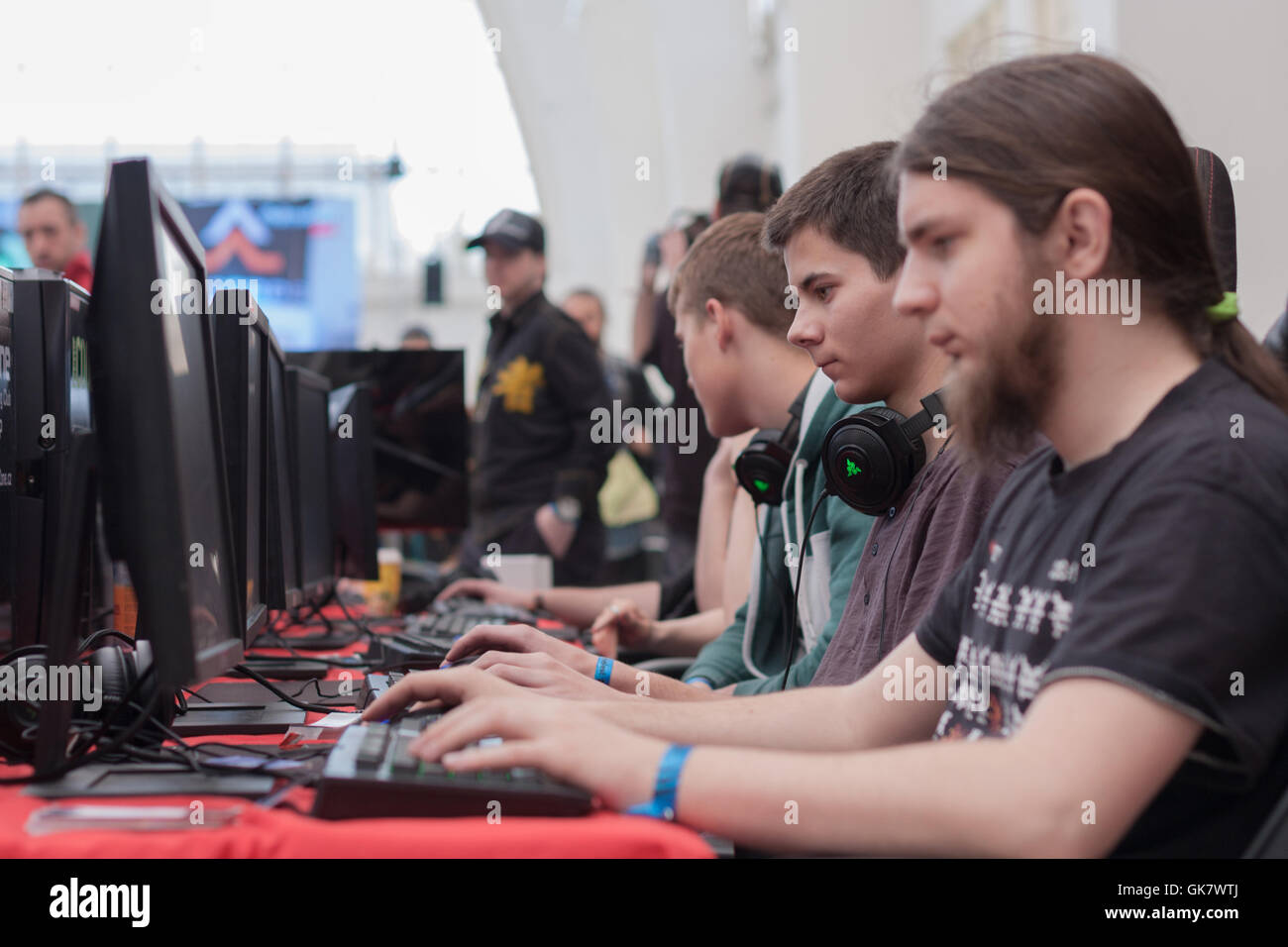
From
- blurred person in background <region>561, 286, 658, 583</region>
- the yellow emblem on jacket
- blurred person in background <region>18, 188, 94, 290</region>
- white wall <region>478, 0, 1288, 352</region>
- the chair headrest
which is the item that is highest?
white wall <region>478, 0, 1288, 352</region>

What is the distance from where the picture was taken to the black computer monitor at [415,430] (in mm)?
2971

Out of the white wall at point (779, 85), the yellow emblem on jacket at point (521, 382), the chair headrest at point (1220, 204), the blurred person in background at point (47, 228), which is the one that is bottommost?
the yellow emblem on jacket at point (521, 382)

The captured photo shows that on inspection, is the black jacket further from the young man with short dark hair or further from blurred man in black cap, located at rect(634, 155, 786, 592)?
the young man with short dark hair

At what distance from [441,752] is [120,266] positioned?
48 centimetres

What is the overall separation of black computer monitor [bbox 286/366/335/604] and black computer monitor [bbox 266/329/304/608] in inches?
1.4

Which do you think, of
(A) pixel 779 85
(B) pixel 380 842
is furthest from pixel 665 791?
(A) pixel 779 85

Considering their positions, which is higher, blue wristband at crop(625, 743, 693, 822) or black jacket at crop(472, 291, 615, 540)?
black jacket at crop(472, 291, 615, 540)

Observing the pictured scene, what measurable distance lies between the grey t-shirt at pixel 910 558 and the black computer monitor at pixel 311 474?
3.17 ft

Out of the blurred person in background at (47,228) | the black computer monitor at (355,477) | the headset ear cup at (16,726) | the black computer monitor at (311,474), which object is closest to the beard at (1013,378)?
the headset ear cup at (16,726)

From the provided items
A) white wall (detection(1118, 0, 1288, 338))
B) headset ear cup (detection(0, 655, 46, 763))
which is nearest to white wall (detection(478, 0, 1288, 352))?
white wall (detection(1118, 0, 1288, 338))

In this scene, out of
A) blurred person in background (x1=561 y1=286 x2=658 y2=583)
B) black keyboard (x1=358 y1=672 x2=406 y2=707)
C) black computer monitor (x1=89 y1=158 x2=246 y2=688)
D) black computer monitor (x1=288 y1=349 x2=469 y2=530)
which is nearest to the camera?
black computer monitor (x1=89 y1=158 x2=246 y2=688)

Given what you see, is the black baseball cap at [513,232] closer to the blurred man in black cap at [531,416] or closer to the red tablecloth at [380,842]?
the blurred man in black cap at [531,416]

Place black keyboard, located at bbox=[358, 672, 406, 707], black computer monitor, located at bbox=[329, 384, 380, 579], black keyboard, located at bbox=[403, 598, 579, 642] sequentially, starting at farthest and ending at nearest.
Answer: black computer monitor, located at bbox=[329, 384, 380, 579], black keyboard, located at bbox=[403, 598, 579, 642], black keyboard, located at bbox=[358, 672, 406, 707]

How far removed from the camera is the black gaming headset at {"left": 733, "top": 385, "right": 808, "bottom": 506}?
6.13 ft
